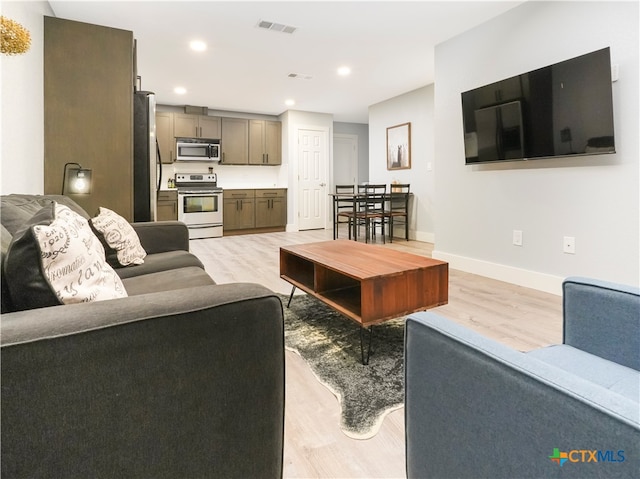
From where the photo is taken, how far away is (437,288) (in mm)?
1986

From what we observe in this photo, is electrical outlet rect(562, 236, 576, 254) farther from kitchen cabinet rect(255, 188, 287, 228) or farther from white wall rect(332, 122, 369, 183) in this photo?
white wall rect(332, 122, 369, 183)

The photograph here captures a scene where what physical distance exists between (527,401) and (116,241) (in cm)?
212

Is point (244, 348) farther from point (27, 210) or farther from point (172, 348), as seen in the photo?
point (27, 210)

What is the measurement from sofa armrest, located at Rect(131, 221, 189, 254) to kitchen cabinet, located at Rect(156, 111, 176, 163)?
445 centimetres

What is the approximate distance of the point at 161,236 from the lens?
2520 mm

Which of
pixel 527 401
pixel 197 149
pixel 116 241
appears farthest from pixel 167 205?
pixel 527 401

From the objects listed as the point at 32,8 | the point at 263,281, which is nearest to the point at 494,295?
the point at 263,281

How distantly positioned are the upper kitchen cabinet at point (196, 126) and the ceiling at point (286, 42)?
50 centimetres

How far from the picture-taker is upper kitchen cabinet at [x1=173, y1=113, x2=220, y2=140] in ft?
21.5

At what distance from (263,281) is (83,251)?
2.44 metres

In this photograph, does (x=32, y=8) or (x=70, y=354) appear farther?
(x=32, y=8)

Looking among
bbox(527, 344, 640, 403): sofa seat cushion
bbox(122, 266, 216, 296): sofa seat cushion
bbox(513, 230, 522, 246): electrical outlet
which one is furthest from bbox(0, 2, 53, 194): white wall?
bbox(513, 230, 522, 246): electrical outlet

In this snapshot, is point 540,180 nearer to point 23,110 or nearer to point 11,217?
point 11,217

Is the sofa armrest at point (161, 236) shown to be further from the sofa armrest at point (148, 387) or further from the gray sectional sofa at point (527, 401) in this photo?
the gray sectional sofa at point (527, 401)
